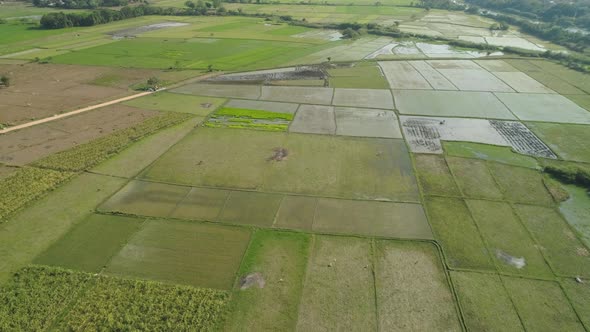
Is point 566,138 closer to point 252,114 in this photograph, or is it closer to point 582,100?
point 582,100

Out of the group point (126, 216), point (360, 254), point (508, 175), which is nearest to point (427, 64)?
point (508, 175)

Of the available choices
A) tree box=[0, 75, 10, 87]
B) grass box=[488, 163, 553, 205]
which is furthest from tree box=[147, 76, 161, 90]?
grass box=[488, 163, 553, 205]

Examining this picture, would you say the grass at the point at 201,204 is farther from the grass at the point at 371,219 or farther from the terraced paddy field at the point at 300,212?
the grass at the point at 371,219

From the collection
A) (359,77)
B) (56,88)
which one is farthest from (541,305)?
(56,88)

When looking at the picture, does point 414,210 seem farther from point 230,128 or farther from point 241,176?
point 230,128

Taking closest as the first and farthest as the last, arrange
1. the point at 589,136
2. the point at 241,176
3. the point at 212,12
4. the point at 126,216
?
the point at 126,216
the point at 241,176
the point at 589,136
the point at 212,12
